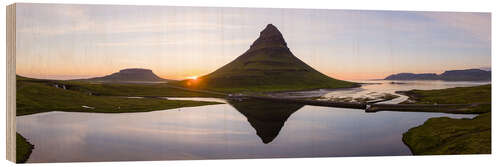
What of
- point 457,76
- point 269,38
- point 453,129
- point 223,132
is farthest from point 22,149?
point 457,76

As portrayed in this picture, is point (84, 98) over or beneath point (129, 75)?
beneath

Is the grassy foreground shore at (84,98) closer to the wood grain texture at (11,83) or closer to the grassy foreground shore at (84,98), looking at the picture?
the grassy foreground shore at (84,98)

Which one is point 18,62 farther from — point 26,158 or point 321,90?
point 321,90

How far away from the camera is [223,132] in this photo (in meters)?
22.8

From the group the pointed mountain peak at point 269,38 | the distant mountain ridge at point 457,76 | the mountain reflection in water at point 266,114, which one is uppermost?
the pointed mountain peak at point 269,38

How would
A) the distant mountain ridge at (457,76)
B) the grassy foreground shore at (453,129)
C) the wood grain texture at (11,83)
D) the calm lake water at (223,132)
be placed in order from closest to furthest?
the wood grain texture at (11,83), the calm lake water at (223,132), the grassy foreground shore at (453,129), the distant mountain ridge at (457,76)

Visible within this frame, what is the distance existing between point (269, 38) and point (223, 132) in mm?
5644

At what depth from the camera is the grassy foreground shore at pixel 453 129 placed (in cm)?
2359

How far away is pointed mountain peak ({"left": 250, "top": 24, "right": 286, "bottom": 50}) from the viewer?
23.7 meters

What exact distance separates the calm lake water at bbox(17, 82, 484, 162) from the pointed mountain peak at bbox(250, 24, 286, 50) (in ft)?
10.3

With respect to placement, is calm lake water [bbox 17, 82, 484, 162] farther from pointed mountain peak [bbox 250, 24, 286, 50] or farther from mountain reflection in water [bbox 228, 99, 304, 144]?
pointed mountain peak [bbox 250, 24, 286, 50]

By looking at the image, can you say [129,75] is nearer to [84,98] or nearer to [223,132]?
[84,98]

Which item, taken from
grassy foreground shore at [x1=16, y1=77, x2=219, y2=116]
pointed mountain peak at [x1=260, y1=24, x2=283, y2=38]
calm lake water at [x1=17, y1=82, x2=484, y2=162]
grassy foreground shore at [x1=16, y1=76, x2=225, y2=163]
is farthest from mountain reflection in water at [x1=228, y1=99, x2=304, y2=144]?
pointed mountain peak at [x1=260, y1=24, x2=283, y2=38]

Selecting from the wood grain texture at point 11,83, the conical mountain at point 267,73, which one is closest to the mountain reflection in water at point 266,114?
the conical mountain at point 267,73
